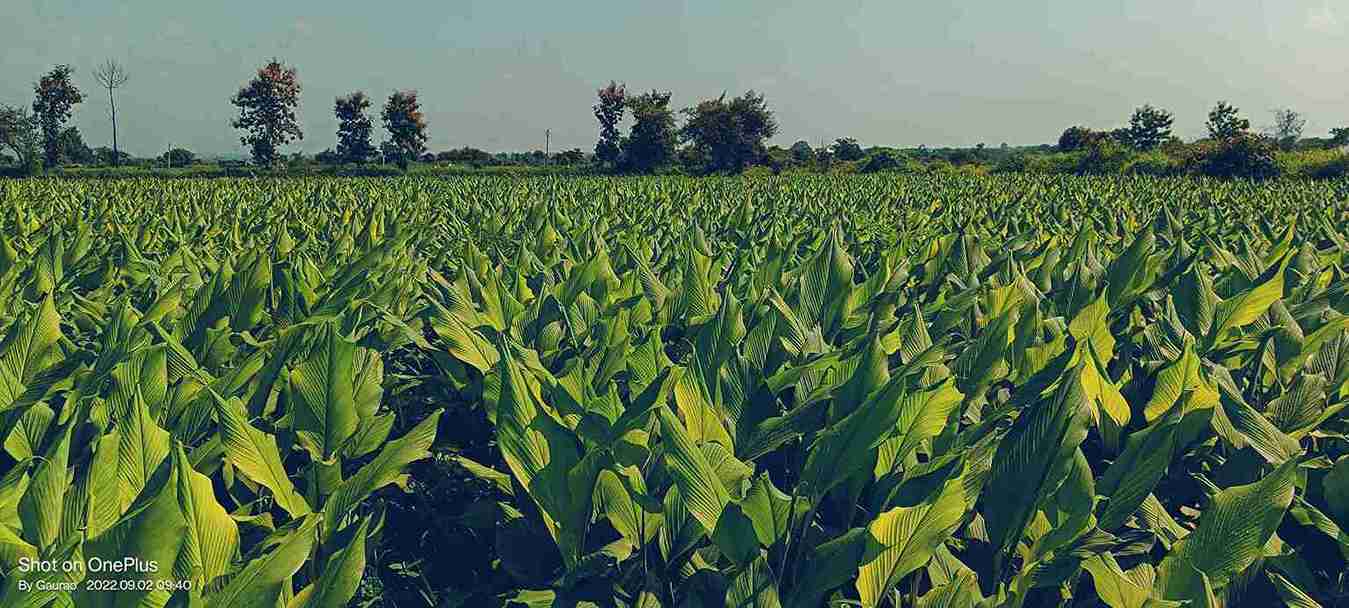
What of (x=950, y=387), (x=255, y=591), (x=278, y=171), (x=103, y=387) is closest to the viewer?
(x=255, y=591)

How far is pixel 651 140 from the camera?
163 feet

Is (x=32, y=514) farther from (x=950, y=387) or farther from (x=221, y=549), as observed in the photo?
(x=950, y=387)

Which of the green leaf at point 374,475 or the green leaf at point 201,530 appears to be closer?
the green leaf at point 201,530

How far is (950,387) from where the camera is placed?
5.32 ft

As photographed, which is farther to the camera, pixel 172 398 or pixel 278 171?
pixel 278 171

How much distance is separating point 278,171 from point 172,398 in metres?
48.6

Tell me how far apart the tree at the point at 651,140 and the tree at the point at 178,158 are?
31729 mm

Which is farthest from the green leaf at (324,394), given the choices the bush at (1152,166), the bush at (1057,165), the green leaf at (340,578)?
the bush at (1057,165)

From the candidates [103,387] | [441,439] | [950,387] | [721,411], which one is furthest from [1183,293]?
[103,387]

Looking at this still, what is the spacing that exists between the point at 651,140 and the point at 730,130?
17.1 ft

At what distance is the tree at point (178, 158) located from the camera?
184 ft

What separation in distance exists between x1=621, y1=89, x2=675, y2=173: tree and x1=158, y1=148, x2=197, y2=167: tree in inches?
1249

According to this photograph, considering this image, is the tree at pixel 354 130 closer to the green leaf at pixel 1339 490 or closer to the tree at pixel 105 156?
the tree at pixel 105 156

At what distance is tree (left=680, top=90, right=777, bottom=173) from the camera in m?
51.0
